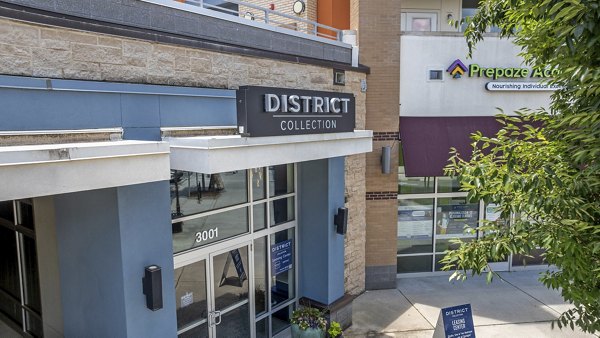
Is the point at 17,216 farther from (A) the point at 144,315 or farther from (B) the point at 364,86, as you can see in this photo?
(B) the point at 364,86

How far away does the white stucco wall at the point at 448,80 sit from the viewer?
10.9m

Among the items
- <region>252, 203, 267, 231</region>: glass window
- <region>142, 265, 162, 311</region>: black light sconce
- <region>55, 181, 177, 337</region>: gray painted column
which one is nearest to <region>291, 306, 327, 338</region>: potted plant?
<region>252, 203, 267, 231</region>: glass window

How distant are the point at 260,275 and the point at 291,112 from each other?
3.41 m

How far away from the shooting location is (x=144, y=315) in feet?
17.6

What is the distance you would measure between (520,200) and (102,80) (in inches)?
191

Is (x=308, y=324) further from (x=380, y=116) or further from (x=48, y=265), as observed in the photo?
(x=380, y=116)

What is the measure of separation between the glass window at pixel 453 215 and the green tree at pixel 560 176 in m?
6.81

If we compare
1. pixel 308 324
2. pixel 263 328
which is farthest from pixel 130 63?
pixel 263 328

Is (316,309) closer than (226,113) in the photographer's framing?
No

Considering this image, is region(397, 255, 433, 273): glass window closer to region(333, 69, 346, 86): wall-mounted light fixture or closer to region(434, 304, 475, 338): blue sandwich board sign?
region(434, 304, 475, 338): blue sandwich board sign

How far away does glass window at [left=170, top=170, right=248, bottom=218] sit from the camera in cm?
648

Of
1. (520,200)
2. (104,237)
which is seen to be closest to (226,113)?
(104,237)

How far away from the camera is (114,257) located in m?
5.14

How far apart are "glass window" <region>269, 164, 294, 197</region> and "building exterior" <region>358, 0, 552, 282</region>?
96.6 inches
